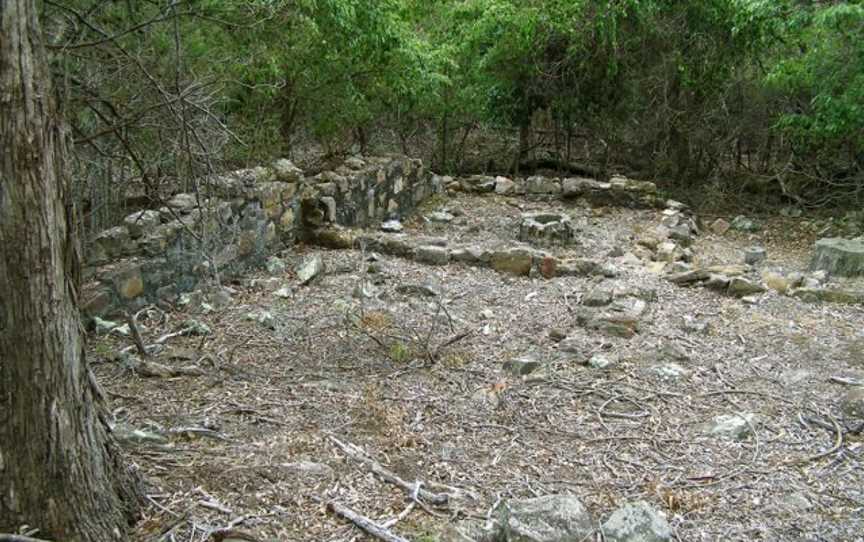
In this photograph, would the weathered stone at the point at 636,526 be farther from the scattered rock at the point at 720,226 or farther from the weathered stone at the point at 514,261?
the scattered rock at the point at 720,226

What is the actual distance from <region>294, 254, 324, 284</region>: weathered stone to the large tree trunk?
3473 mm

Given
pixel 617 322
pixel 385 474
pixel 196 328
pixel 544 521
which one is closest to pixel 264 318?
pixel 196 328

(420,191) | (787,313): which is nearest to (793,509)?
(787,313)

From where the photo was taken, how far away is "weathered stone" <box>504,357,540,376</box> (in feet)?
13.6

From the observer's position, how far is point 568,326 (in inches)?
197

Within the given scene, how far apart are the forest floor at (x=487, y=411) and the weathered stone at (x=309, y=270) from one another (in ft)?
0.42

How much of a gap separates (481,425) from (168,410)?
1.47m

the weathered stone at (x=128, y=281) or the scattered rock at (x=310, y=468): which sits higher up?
the weathered stone at (x=128, y=281)

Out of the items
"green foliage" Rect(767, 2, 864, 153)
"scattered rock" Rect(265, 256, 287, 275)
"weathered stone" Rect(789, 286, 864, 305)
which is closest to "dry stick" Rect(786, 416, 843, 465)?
"weathered stone" Rect(789, 286, 864, 305)

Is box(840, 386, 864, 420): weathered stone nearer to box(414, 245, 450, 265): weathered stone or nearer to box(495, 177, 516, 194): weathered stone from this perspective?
box(414, 245, 450, 265): weathered stone

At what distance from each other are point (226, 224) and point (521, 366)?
7.71ft

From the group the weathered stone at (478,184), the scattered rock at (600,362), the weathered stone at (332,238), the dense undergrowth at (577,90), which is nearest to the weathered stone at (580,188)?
the weathered stone at (478,184)

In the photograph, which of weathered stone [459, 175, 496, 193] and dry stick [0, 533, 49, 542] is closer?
dry stick [0, 533, 49, 542]

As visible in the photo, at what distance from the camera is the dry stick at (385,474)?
111 inches
